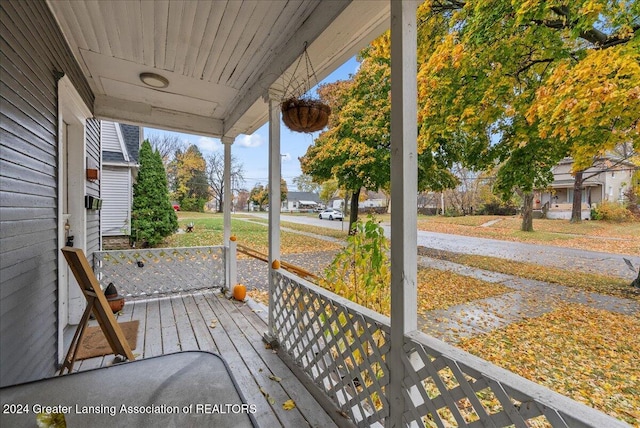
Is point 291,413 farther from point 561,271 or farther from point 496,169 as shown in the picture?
point 561,271

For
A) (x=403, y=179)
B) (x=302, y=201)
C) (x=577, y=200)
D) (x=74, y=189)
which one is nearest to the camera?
(x=403, y=179)

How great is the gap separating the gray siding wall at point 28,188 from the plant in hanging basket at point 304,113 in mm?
1402

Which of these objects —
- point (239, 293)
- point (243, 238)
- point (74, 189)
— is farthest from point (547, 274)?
point (243, 238)

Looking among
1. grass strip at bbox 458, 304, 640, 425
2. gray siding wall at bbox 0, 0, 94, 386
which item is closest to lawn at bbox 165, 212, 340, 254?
grass strip at bbox 458, 304, 640, 425

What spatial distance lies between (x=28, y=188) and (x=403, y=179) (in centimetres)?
208

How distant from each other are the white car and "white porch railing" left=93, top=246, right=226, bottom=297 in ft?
15.9

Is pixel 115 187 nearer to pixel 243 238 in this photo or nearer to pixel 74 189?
pixel 243 238

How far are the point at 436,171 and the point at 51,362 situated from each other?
608cm

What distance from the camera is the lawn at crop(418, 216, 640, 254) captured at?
3096mm

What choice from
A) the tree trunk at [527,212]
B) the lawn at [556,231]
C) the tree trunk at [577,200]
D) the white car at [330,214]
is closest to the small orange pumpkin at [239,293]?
the lawn at [556,231]

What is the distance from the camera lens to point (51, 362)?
1978 millimetres

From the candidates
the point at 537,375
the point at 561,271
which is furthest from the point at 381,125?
the point at 537,375

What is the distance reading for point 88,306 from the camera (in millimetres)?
2008

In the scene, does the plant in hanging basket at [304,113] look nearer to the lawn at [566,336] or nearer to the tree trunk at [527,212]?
the lawn at [566,336]
